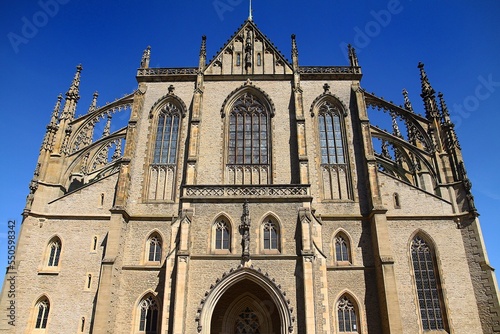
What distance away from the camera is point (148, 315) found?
21.4 m

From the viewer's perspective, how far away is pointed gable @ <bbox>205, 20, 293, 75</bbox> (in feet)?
94.7

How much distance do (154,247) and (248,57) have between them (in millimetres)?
15567

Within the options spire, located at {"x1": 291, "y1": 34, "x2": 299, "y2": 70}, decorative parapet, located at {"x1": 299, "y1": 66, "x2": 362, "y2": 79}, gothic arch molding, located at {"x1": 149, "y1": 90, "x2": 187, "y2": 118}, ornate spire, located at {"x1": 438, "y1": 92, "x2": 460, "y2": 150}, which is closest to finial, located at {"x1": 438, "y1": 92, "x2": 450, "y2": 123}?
ornate spire, located at {"x1": 438, "y1": 92, "x2": 460, "y2": 150}


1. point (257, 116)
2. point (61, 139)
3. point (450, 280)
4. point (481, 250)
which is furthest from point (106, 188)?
point (481, 250)

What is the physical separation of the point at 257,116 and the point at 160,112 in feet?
23.0

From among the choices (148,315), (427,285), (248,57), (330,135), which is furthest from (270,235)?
(248,57)

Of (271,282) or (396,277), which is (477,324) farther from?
(271,282)

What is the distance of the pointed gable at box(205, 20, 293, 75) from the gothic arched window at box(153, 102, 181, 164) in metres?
4.16

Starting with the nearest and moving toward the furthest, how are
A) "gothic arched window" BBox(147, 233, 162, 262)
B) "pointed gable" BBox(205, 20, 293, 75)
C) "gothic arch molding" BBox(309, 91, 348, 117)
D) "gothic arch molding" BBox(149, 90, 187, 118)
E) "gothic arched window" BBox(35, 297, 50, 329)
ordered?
"gothic arched window" BBox(35, 297, 50, 329) < "gothic arched window" BBox(147, 233, 162, 262) < "gothic arch molding" BBox(309, 91, 348, 117) < "gothic arch molding" BBox(149, 90, 187, 118) < "pointed gable" BBox(205, 20, 293, 75)

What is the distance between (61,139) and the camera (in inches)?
1034

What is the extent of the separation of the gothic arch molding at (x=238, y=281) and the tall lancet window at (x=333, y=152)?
7358mm

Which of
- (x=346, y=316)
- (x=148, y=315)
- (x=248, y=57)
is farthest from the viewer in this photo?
(x=248, y=57)

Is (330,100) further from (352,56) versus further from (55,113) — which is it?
(55,113)

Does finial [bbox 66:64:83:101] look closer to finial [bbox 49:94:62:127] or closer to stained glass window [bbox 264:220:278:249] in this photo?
finial [bbox 49:94:62:127]
